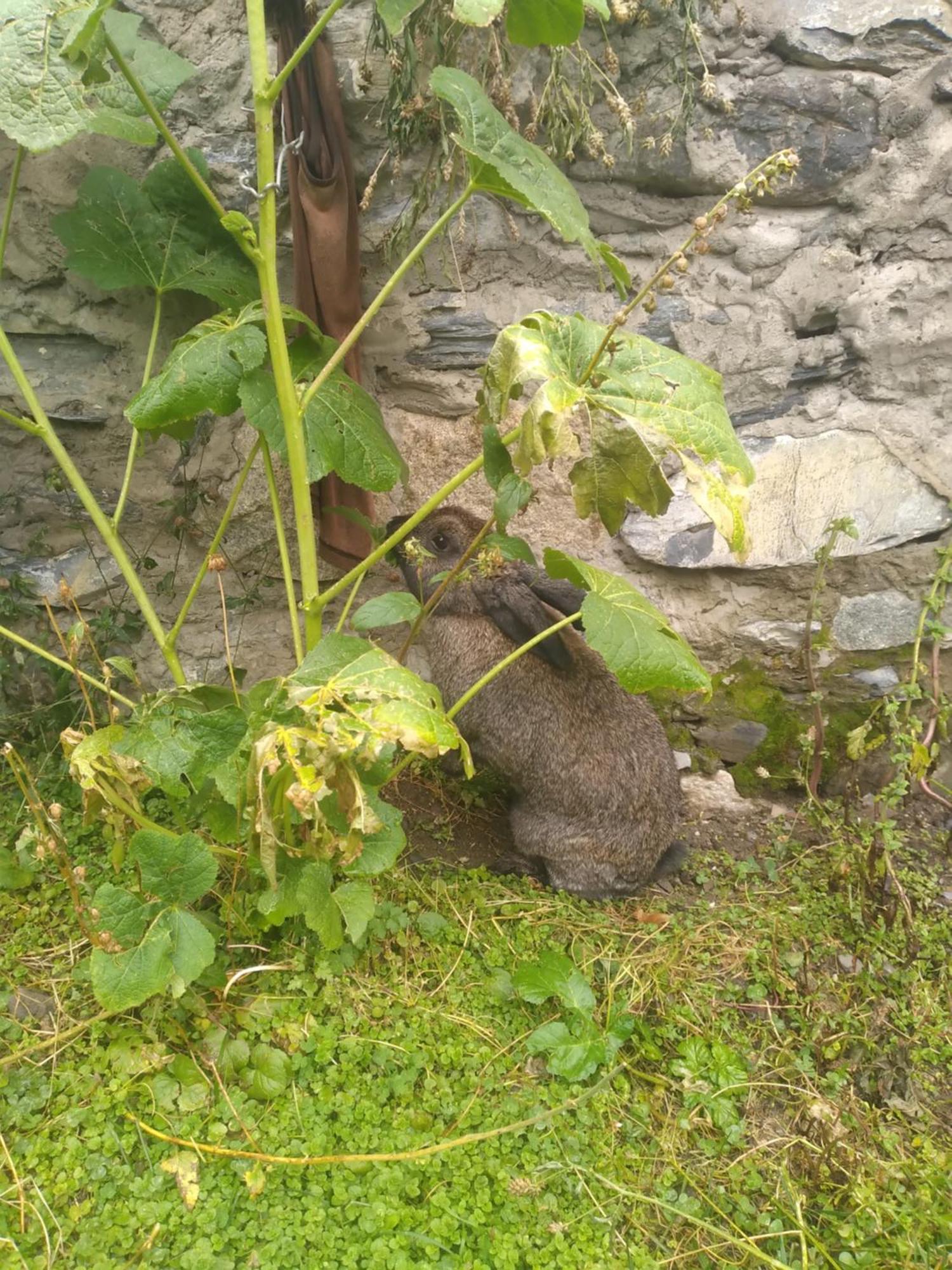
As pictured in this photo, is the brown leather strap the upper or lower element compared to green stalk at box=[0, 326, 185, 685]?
upper

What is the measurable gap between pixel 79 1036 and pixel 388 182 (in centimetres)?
263

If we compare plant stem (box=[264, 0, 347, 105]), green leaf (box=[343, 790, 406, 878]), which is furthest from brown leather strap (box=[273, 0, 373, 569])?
green leaf (box=[343, 790, 406, 878])

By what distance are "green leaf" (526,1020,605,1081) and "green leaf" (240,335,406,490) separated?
146cm

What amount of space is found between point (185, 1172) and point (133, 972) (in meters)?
0.41

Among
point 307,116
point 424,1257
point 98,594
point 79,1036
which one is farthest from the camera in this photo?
point 98,594

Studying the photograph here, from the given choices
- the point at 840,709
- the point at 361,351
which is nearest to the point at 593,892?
the point at 840,709

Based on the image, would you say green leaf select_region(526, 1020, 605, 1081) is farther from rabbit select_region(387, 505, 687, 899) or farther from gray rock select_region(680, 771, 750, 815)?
gray rock select_region(680, 771, 750, 815)

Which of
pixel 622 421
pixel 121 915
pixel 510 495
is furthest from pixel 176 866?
pixel 622 421

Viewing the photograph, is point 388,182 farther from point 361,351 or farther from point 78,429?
point 78,429

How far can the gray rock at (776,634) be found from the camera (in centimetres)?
310

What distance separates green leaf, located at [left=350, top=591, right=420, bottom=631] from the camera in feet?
6.58

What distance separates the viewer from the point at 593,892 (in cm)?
270

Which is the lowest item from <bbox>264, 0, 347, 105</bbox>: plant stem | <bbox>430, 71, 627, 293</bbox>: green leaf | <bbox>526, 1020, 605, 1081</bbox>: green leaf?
<bbox>526, 1020, 605, 1081</bbox>: green leaf

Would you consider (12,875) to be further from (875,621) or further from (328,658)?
(875,621)
